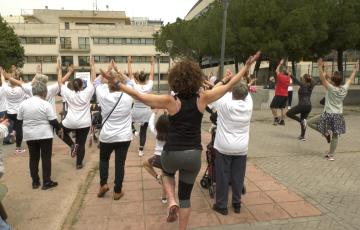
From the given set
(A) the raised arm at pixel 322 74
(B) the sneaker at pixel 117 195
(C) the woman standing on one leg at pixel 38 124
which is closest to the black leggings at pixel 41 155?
(C) the woman standing on one leg at pixel 38 124

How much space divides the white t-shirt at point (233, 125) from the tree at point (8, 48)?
1667 inches

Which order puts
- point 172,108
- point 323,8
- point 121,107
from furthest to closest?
point 323,8 → point 121,107 → point 172,108

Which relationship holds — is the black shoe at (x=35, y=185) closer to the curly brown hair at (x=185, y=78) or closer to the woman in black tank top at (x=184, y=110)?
the woman in black tank top at (x=184, y=110)

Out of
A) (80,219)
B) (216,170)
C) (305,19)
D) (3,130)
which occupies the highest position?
(305,19)

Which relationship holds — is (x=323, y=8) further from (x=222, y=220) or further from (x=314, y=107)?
(x=222, y=220)

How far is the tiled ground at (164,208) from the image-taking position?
4.39 meters

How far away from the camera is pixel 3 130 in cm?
376

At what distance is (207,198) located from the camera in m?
5.17

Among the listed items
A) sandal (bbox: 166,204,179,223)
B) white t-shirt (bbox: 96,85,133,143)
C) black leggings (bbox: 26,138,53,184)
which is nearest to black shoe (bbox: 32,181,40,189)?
black leggings (bbox: 26,138,53,184)

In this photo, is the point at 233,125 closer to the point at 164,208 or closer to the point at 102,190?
the point at 164,208

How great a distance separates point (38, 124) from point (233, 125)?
114 inches

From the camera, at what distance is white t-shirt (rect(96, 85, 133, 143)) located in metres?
4.94

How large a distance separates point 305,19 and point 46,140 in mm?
19279

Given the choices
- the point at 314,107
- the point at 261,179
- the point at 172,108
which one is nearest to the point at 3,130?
the point at 172,108
